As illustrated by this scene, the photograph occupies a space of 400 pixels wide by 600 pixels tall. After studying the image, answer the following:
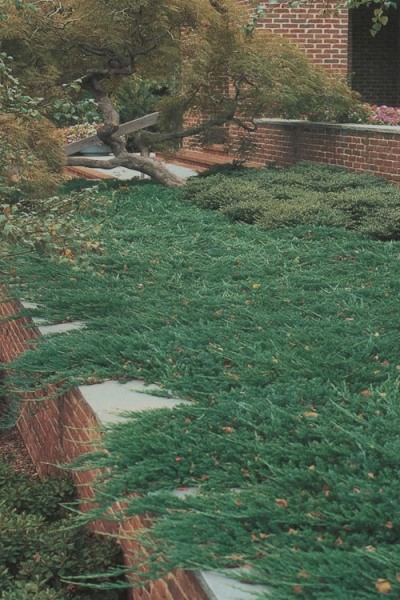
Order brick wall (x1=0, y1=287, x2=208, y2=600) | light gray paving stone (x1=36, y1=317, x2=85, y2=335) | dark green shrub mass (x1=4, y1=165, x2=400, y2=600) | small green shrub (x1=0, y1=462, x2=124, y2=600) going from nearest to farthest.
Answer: dark green shrub mass (x1=4, y1=165, x2=400, y2=600)
brick wall (x1=0, y1=287, x2=208, y2=600)
small green shrub (x1=0, y1=462, x2=124, y2=600)
light gray paving stone (x1=36, y1=317, x2=85, y2=335)

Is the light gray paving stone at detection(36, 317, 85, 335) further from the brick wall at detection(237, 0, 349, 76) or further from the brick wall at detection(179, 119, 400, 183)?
the brick wall at detection(237, 0, 349, 76)

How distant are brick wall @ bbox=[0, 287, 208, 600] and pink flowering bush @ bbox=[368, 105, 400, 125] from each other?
23.4ft

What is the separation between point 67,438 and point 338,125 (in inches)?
361

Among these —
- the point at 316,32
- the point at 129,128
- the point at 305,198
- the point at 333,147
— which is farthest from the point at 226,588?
the point at 316,32

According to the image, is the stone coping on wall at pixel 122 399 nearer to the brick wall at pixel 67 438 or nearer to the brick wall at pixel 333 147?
the brick wall at pixel 67 438

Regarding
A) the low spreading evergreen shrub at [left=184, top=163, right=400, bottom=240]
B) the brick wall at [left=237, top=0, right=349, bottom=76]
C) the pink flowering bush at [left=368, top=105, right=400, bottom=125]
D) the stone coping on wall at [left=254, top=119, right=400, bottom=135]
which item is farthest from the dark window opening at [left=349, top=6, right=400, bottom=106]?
the low spreading evergreen shrub at [left=184, top=163, right=400, bottom=240]

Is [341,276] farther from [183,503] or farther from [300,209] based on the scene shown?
[183,503]

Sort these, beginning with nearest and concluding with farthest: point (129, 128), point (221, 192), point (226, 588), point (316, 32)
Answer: point (226, 588) < point (221, 192) < point (129, 128) < point (316, 32)

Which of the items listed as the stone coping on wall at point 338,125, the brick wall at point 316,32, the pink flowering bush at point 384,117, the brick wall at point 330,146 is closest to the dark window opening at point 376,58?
the brick wall at point 316,32

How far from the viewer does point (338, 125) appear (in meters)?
13.2

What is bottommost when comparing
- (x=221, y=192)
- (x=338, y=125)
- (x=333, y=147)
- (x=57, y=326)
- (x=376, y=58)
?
(x=57, y=326)

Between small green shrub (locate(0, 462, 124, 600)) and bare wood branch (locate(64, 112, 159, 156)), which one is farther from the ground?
bare wood branch (locate(64, 112, 159, 156))

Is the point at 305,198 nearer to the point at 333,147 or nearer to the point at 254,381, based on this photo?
the point at 333,147

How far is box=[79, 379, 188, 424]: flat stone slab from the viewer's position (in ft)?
14.4
